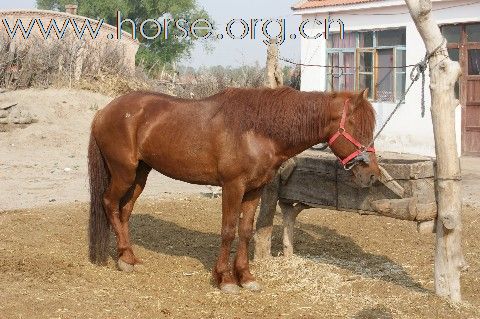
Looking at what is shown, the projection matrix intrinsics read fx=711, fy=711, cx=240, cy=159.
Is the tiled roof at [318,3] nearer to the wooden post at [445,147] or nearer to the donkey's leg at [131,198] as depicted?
the donkey's leg at [131,198]

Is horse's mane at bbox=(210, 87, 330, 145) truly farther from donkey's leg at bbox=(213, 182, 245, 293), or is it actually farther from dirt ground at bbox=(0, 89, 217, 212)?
dirt ground at bbox=(0, 89, 217, 212)

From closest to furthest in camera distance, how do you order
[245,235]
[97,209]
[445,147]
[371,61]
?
[445,147] → [245,235] → [97,209] → [371,61]

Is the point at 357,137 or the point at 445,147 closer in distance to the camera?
the point at 445,147

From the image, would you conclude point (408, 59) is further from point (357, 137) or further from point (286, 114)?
point (357, 137)

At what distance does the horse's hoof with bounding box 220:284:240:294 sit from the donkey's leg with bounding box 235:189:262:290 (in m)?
0.13

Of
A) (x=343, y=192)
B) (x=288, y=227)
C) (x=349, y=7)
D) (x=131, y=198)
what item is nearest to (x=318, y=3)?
(x=349, y=7)

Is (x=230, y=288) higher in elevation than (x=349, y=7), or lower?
lower

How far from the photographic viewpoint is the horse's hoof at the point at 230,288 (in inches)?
232

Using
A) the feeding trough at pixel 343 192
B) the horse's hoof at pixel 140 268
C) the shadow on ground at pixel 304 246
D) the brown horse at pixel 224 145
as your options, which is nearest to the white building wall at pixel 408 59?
the shadow on ground at pixel 304 246

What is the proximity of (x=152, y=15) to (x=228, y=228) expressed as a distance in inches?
1701

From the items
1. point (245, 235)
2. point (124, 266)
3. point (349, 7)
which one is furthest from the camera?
point (349, 7)

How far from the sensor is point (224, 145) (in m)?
5.95

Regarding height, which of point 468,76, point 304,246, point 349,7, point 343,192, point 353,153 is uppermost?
point 349,7

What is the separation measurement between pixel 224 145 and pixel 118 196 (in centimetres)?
138
